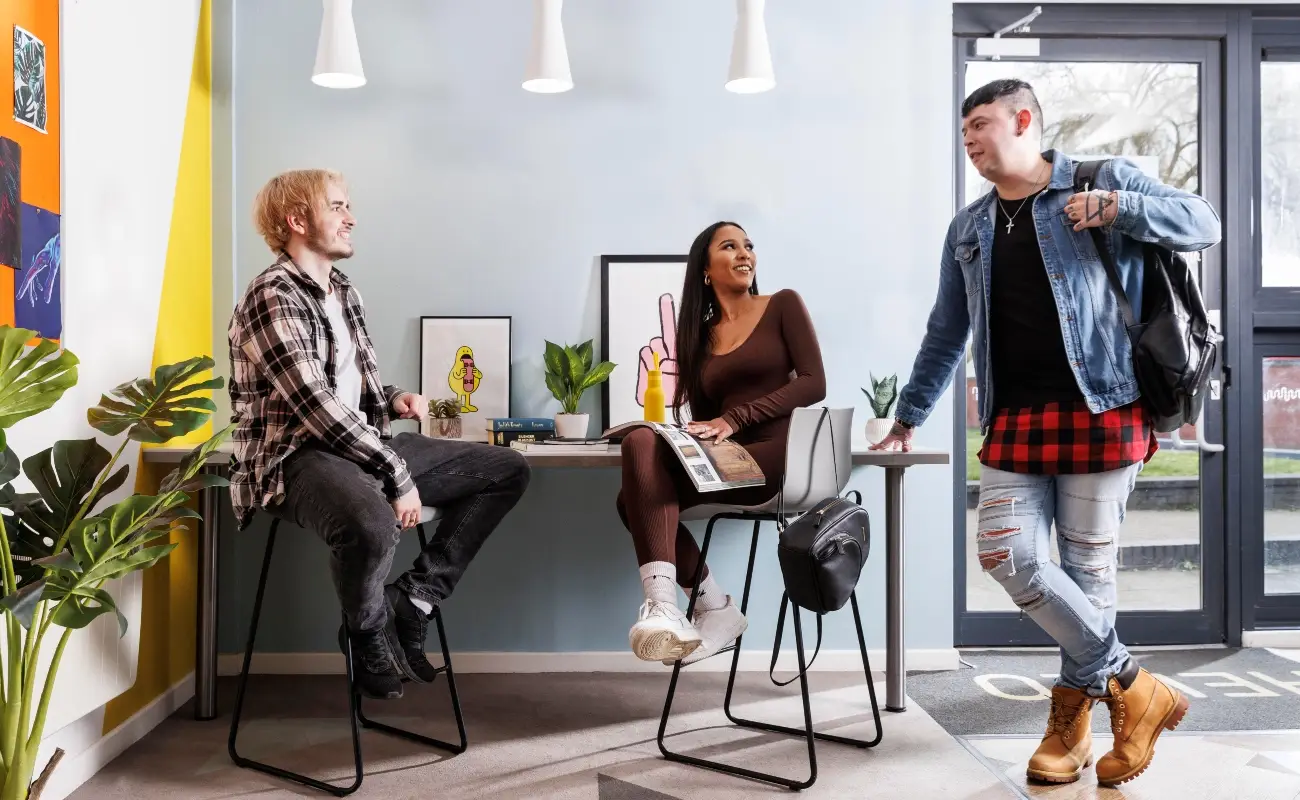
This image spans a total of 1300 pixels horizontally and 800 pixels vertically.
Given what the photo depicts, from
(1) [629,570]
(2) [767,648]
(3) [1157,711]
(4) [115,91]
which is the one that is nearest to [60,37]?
(4) [115,91]

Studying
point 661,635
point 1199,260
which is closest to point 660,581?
point 661,635

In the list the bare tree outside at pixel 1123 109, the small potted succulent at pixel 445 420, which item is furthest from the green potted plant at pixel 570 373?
the bare tree outside at pixel 1123 109

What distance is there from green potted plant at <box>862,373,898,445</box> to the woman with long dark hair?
19.9 inches

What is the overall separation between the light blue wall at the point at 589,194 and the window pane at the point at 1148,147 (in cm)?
53

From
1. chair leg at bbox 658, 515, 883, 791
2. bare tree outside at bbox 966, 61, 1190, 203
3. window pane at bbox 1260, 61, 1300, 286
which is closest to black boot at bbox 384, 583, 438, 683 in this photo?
chair leg at bbox 658, 515, 883, 791

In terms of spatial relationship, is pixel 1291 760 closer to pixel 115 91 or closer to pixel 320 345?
pixel 320 345

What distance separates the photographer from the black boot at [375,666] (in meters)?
2.13

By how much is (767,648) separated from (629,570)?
521mm

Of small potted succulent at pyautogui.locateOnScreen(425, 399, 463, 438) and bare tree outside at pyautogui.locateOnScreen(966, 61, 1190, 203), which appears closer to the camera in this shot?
small potted succulent at pyautogui.locateOnScreen(425, 399, 463, 438)

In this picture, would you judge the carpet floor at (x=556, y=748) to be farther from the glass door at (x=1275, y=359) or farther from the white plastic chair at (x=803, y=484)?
the glass door at (x=1275, y=359)

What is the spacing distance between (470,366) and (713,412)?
89cm

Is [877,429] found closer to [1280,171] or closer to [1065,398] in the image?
[1065,398]

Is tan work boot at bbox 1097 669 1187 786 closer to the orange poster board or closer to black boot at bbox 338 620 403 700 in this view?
black boot at bbox 338 620 403 700

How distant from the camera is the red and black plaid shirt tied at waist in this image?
2037 millimetres
